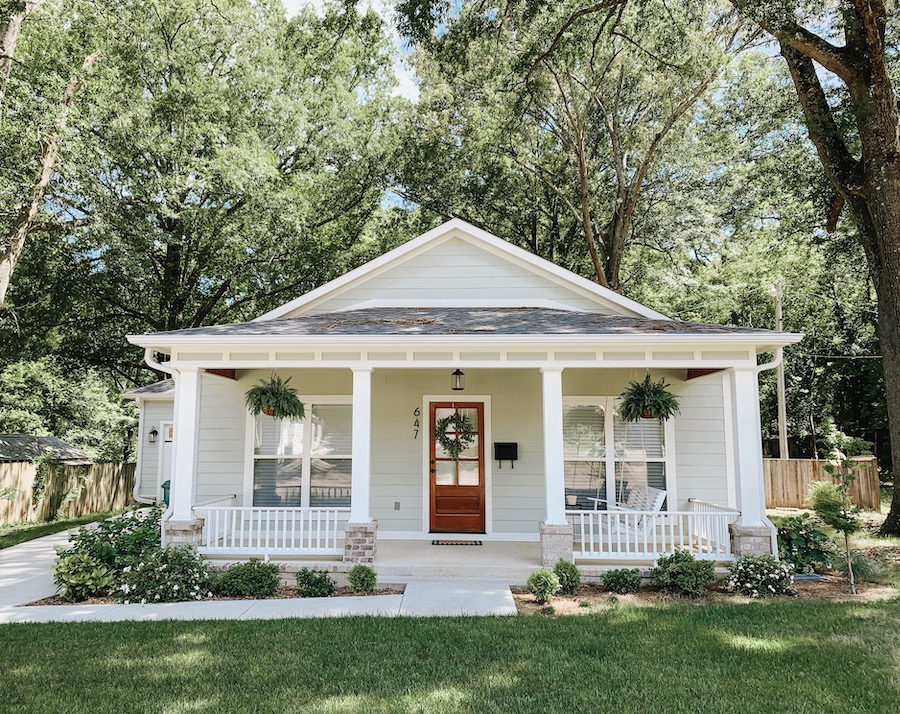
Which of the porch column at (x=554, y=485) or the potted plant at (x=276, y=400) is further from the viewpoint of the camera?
the potted plant at (x=276, y=400)

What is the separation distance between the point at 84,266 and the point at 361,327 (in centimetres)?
1192

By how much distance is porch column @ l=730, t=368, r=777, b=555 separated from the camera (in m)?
7.09

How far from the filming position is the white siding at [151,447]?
1462cm

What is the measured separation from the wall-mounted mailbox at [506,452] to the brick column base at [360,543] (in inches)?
104

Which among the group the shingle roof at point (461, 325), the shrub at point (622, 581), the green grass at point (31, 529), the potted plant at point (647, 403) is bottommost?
the green grass at point (31, 529)

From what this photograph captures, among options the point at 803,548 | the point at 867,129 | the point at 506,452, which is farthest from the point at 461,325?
the point at 867,129

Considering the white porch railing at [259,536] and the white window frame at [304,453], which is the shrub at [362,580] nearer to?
the white porch railing at [259,536]

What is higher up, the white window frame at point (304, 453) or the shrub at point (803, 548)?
the white window frame at point (304, 453)

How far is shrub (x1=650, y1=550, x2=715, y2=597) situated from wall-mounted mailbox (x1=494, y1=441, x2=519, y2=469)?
9.43ft

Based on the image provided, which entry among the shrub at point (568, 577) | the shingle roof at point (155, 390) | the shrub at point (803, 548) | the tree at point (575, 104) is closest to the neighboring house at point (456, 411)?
the shrub at point (568, 577)

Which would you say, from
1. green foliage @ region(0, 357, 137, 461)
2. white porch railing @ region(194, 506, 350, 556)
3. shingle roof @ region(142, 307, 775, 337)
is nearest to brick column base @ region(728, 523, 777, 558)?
shingle roof @ region(142, 307, 775, 337)

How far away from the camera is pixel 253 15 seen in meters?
17.0

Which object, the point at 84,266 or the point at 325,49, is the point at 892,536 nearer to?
the point at 325,49

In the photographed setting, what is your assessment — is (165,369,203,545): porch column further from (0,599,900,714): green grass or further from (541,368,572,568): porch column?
(541,368,572,568): porch column
